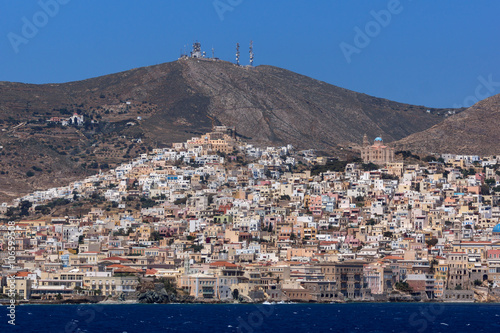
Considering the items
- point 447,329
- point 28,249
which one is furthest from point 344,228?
point 447,329

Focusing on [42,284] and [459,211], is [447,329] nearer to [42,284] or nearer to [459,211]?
[42,284]

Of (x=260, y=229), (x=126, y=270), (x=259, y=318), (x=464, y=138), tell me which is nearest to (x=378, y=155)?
(x=464, y=138)

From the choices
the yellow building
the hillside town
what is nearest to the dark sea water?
the hillside town

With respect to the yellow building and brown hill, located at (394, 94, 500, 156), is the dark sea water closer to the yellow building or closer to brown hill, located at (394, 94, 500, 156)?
the yellow building

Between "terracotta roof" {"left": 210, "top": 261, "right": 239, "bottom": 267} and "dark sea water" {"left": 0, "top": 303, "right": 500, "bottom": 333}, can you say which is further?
"terracotta roof" {"left": 210, "top": 261, "right": 239, "bottom": 267}

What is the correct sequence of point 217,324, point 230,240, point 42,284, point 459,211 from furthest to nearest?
point 459,211 < point 230,240 < point 42,284 < point 217,324

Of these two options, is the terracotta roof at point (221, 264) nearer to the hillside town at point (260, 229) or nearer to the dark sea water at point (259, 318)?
the hillside town at point (260, 229)

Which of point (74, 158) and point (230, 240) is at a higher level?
point (74, 158)
